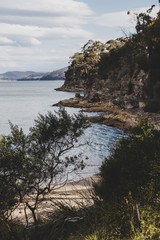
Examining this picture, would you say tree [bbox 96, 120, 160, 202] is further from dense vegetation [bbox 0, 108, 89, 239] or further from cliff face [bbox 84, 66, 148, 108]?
cliff face [bbox 84, 66, 148, 108]

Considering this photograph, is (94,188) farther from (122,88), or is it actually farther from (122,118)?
(122,88)

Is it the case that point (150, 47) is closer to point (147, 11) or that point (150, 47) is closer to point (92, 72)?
point (147, 11)

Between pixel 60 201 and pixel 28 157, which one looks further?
pixel 60 201

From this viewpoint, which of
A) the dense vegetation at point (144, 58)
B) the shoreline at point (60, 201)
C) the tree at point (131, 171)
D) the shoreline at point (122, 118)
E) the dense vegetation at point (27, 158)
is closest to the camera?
the tree at point (131, 171)

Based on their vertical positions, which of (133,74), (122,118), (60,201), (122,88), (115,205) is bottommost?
(60,201)

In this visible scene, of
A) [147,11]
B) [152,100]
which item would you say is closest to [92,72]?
[147,11]

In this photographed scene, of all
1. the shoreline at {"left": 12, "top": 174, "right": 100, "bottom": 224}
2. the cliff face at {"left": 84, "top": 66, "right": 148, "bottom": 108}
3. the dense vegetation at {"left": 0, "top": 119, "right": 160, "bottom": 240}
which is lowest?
the shoreline at {"left": 12, "top": 174, "right": 100, "bottom": 224}

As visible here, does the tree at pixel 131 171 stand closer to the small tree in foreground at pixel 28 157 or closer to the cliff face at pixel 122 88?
the small tree in foreground at pixel 28 157

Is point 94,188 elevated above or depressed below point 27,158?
below

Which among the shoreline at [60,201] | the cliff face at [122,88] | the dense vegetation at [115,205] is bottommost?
the shoreline at [60,201]

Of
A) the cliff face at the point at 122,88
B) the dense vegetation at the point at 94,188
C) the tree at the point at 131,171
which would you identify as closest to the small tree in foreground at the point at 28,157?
the dense vegetation at the point at 94,188

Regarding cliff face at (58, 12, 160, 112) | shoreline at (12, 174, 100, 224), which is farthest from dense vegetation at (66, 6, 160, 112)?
shoreline at (12, 174, 100, 224)

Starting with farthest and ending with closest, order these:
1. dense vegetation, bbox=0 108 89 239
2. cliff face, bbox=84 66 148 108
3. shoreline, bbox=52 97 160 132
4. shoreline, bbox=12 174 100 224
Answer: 1. cliff face, bbox=84 66 148 108
2. shoreline, bbox=52 97 160 132
3. shoreline, bbox=12 174 100 224
4. dense vegetation, bbox=0 108 89 239

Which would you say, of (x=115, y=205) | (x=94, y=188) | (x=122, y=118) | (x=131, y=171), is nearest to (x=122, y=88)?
(x=122, y=118)
